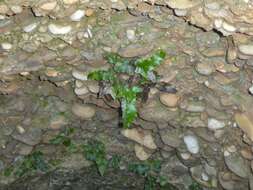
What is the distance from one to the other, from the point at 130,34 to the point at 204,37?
52cm

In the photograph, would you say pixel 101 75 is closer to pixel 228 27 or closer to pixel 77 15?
pixel 77 15

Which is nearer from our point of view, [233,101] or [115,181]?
[233,101]

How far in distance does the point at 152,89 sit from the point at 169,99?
0.49 feet

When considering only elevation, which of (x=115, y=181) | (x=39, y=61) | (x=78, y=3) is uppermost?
(x=78, y=3)

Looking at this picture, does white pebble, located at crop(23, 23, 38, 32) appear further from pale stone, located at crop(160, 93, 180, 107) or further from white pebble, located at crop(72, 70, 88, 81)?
pale stone, located at crop(160, 93, 180, 107)

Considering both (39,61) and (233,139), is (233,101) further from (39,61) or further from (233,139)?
(39,61)

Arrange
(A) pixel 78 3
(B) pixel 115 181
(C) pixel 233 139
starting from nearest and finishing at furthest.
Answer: (A) pixel 78 3 < (C) pixel 233 139 < (B) pixel 115 181

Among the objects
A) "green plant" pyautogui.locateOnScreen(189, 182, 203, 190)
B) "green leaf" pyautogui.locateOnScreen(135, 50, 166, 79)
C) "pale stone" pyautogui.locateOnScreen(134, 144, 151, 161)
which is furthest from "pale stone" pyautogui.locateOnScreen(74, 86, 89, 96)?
"green plant" pyautogui.locateOnScreen(189, 182, 203, 190)

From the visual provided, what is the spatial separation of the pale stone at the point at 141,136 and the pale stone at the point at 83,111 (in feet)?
1.02

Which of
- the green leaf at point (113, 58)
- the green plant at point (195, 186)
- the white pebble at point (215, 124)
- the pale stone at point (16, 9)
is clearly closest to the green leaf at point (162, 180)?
the green plant at point (195, 186)

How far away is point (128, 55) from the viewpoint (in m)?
3.17

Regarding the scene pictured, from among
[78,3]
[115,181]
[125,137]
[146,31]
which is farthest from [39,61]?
[115,181]

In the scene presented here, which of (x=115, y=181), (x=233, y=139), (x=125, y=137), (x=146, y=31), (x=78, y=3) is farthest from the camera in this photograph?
(x=115, y=181)

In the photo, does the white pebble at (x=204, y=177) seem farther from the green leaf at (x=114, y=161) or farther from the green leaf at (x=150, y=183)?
the green leaf at (x=114, y=161)
